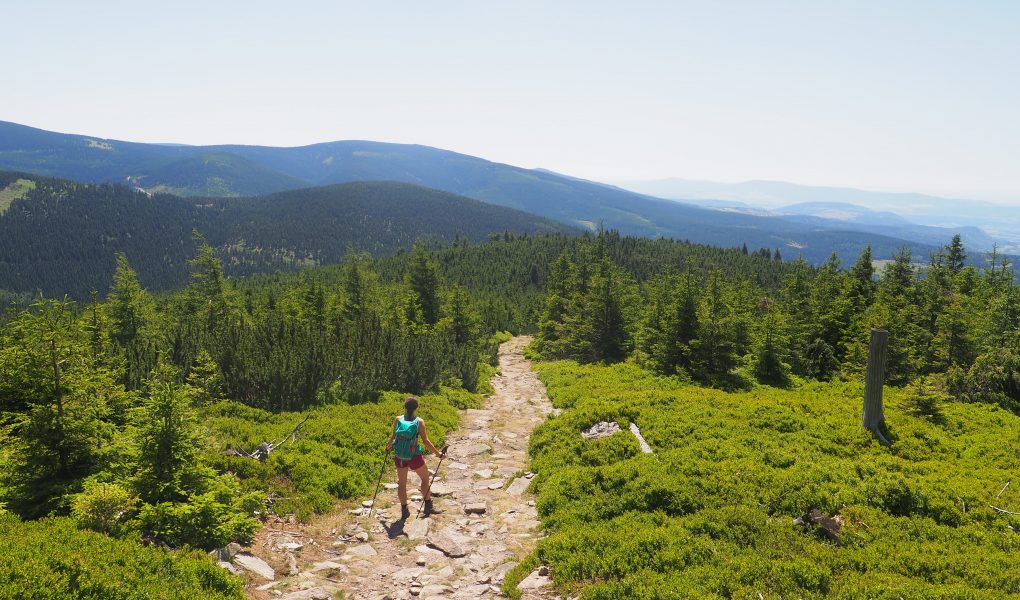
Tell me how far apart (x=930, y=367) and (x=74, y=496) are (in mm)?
30544

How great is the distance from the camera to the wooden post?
40.7ft

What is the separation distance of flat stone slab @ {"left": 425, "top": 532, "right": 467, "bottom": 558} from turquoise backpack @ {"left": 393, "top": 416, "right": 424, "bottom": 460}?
5.71 ft

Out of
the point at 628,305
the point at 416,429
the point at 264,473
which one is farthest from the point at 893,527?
the point at 628,305

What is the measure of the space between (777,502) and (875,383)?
6.16 m

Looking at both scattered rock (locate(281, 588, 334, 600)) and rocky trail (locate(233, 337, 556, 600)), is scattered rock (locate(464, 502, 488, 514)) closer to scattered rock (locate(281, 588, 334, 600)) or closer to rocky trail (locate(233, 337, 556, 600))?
rocky trail (locate(233, 337, 556, 600))

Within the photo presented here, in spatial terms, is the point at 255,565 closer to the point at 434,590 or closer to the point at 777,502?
the point at 434,590

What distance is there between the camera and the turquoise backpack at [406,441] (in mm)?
10672

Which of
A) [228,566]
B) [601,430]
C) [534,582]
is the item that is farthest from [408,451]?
[601,430]

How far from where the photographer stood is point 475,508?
→ 11.0m

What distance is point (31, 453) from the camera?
7.94m

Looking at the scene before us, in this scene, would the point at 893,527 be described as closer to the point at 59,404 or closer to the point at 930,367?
the point at 59,404

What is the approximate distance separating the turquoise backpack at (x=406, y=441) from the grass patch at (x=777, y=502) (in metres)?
3.21

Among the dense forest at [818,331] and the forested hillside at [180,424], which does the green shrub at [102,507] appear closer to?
the forested hillside at [180,424]

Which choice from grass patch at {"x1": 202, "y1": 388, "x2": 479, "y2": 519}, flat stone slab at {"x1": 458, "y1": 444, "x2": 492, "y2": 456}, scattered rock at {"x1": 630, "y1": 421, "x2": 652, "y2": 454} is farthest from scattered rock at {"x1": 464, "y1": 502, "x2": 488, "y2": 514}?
scattered rock at {"x1": 630, "y1": 421, "x2": 652, "y2": 454}
